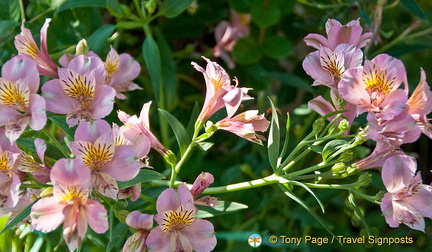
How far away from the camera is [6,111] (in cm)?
66

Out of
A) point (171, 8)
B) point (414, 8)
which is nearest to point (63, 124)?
point (171, 8)

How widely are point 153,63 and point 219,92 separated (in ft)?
0.89

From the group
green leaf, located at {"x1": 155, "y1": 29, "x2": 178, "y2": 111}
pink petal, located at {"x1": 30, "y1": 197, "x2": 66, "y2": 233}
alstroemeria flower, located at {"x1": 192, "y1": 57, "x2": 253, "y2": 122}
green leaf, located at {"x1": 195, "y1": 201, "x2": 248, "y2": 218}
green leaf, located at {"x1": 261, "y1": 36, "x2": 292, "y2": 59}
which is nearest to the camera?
pink petal, located at {"x1": 30, "y1": 197, "x2": 66, "y2": 233}

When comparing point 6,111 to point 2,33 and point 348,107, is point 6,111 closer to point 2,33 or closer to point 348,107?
point 2,33

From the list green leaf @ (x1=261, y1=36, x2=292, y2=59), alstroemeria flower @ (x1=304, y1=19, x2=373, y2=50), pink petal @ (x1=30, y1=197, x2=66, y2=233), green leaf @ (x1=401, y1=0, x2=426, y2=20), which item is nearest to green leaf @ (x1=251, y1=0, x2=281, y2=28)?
green leaf @ (x1=261, y1=36, x2=292, y2=59)

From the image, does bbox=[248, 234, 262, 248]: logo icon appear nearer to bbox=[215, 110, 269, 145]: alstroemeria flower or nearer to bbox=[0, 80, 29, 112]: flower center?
bbox=[215, 110, 269, 145]: alstroemeria flower

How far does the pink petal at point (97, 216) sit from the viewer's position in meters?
0.59

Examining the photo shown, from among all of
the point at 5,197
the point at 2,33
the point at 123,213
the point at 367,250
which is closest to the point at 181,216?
the point at 123,213

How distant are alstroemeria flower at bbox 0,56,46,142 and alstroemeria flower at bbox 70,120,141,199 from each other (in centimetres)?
7

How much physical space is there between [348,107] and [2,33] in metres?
0.52

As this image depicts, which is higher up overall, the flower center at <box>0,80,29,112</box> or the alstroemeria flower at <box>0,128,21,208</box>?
the flower center at <box>0,80,29,112</box>

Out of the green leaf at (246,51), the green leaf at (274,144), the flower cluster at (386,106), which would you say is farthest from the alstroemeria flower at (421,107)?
the green leaf at (246,51)

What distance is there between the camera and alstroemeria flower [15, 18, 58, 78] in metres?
0.71

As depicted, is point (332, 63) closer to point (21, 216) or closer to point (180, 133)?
point (180, 133)
